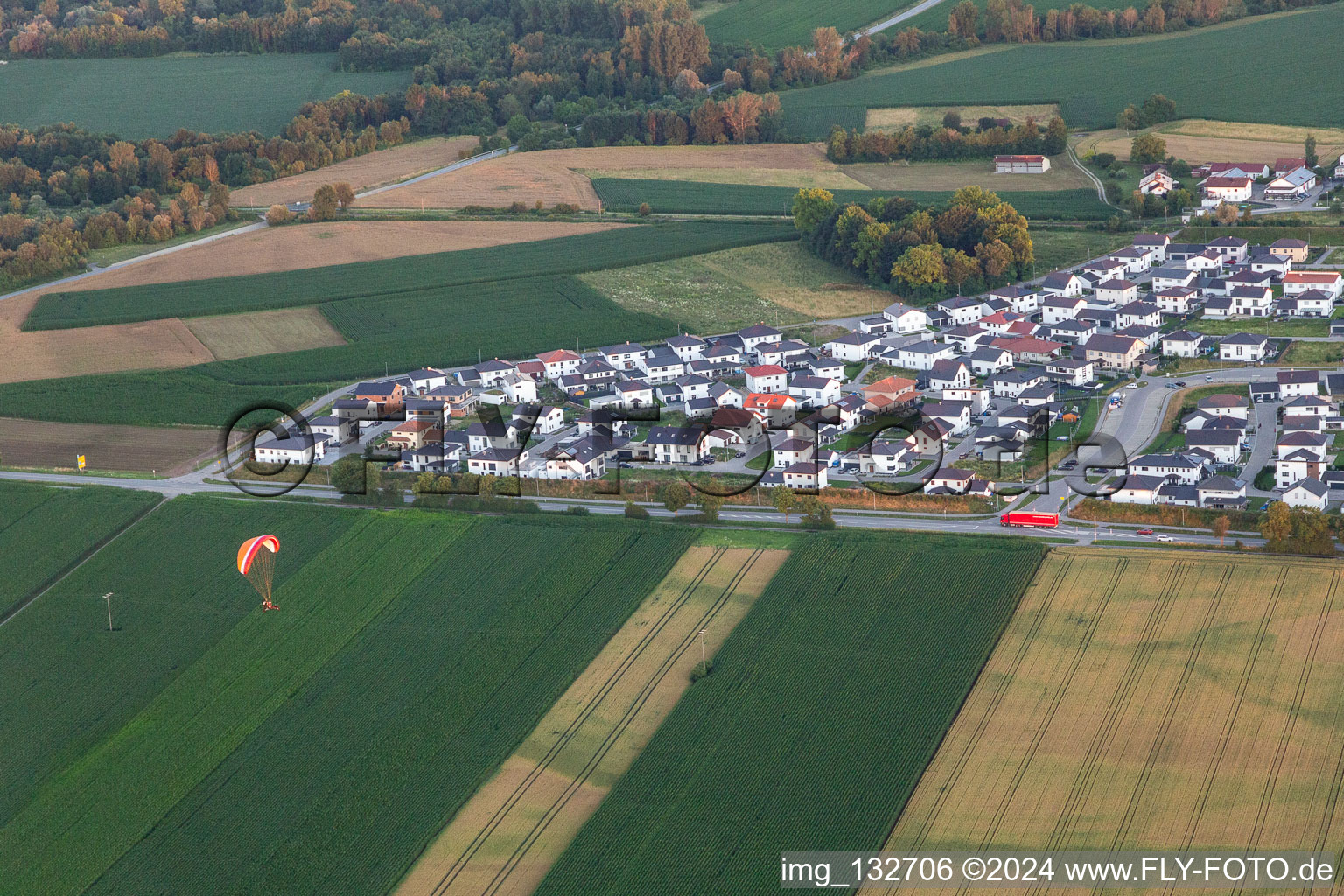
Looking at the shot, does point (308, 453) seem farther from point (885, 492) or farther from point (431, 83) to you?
point (431, 83)

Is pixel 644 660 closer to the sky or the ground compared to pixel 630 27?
closer to the ground

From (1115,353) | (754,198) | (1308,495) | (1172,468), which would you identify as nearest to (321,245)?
(754,198)

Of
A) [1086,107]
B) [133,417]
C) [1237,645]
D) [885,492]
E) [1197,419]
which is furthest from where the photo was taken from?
[1086,107]

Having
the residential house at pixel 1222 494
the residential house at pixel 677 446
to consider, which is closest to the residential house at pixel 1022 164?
the residential house at pixel 677 446

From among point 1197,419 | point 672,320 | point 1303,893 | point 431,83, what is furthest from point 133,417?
point 431,83

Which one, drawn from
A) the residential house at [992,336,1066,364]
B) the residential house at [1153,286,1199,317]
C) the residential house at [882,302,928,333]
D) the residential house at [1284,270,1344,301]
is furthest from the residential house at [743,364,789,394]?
the residential house at [1284,270,1344,301]

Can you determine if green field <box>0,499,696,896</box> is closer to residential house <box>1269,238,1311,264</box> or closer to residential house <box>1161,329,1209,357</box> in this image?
residential house <box>1161,329,1209,357</box>
